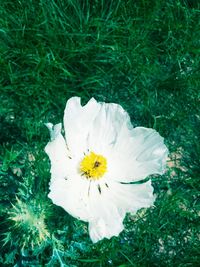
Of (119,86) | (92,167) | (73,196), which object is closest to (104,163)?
(92,167)

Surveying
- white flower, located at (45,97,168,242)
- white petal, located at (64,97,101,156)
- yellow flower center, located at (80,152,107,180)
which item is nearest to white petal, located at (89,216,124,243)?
white flower, located at (45,97,168,242)

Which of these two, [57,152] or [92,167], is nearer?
[57,152]

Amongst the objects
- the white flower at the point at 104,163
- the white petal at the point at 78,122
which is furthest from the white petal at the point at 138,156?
the white petal at the point at 78,122

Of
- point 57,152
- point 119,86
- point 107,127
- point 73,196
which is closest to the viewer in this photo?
point 57,152

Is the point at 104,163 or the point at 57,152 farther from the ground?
the point at 57,152

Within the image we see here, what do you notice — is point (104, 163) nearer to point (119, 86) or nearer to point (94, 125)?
point (94, 125)

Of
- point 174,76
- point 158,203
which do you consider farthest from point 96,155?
point 174,76

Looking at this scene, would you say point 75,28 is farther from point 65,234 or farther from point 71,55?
point 65,234

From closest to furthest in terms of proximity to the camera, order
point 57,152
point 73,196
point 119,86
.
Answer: point 57,152, point 73,196, point 119,86
